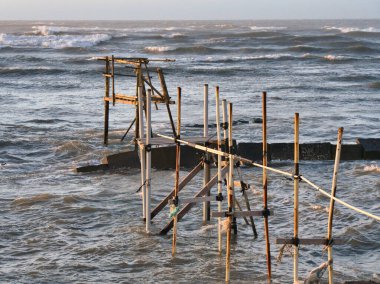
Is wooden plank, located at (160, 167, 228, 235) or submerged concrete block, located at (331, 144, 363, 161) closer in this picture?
wooden plank, located at (160, 167, 228, 235)

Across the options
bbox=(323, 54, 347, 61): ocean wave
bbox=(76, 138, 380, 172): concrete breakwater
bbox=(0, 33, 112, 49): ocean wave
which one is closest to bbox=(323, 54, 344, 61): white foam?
bbox=(323, 54, 347, 61): ocean wave

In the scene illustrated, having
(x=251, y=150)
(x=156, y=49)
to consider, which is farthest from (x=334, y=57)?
(x=251, y=150)

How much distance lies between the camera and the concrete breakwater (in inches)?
736

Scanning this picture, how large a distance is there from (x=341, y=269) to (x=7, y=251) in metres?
4.99

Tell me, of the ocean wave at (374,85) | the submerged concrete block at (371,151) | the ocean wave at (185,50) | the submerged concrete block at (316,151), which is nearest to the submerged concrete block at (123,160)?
the submerged concrete block at (316,151)

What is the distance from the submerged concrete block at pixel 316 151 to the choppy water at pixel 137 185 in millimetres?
224

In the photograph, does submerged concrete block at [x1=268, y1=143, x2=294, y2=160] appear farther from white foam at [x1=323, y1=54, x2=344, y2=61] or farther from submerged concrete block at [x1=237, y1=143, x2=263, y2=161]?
white foam at [x1=323, y1=54, x2=344, y2=61]

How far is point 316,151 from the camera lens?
19578 millimetres

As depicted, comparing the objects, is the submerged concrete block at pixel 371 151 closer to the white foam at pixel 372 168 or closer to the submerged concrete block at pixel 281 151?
the white foam at pixel 372 168

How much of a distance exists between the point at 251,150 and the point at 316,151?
1.64 meters

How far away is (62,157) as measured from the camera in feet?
69.5

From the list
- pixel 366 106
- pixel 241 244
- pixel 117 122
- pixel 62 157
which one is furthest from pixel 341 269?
pixel 366 106

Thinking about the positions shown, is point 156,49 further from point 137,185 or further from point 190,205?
point 190,205

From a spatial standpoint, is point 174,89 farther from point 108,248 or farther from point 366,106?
point 108,248
